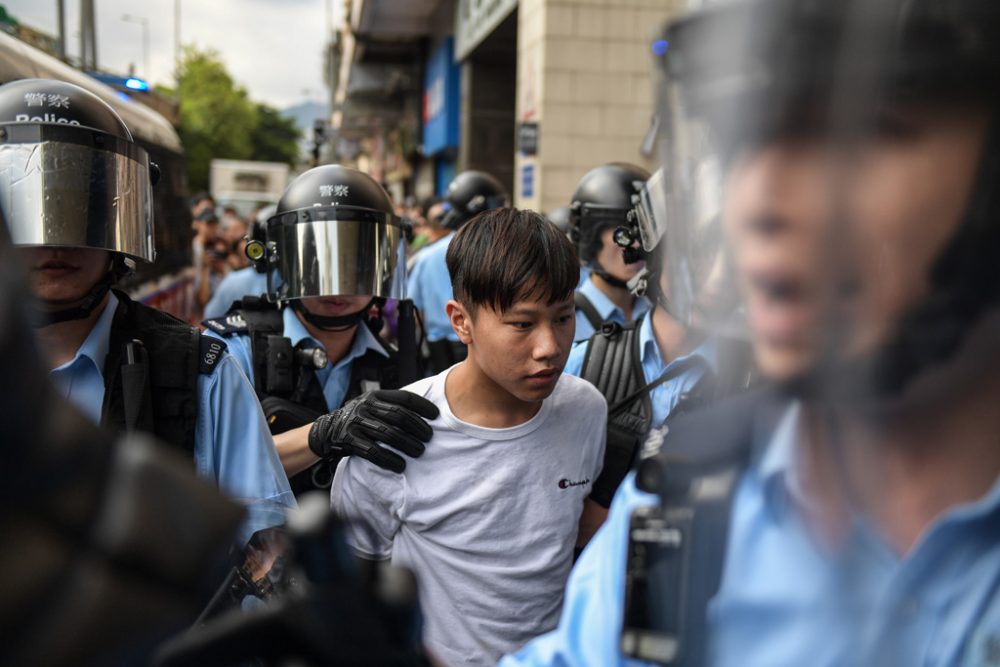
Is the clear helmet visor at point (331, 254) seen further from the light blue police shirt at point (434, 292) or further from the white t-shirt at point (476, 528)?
the light blue police shirt at point (434, 292)

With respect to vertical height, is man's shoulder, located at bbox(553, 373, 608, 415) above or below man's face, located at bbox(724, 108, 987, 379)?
below

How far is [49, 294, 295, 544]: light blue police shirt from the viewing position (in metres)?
1.79

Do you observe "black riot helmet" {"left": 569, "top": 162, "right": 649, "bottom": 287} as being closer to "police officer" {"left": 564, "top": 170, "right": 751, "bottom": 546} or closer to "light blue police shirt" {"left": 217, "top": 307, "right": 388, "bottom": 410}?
"police officer" {"left": 564, "top": 170, "right": 751, "bottom": 546}

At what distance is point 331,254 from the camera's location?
2.83 meters

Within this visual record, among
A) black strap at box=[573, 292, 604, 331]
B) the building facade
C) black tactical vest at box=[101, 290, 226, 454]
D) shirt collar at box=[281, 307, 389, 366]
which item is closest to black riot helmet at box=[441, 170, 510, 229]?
the building facade

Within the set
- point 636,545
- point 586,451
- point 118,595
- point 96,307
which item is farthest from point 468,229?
point 118,595

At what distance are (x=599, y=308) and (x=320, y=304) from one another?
1.25 m

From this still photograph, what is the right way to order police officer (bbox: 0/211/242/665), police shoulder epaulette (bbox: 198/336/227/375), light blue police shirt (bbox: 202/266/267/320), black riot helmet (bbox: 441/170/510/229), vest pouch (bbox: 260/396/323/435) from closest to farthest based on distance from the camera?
police officer (bbox: 0/211/242/665) < police shoulder epaulette (bbox: 198/336/227/375) < vest pouch (bbox: 260/396/323/435) < light blue police shirt (bbox: 202/266/267/320) < black riot helmet (bbox: 441/170/510/229)

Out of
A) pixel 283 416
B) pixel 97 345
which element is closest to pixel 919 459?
pixel 97 345

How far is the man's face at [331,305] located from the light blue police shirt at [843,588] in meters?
2.15

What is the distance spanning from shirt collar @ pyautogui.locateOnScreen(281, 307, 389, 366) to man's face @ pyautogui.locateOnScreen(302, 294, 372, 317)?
0.07m

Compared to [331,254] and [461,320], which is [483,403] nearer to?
[461,320]

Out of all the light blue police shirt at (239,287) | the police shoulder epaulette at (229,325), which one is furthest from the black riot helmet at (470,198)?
the police shoulder epaulette at (229,325)

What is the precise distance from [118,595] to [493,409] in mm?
1327
